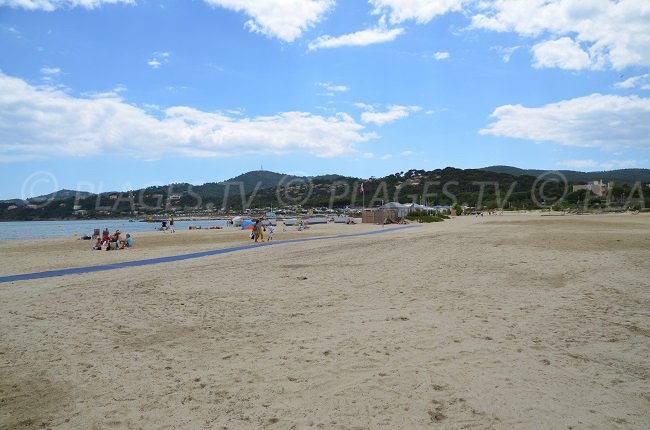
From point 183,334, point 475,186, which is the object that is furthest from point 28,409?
point 475,186

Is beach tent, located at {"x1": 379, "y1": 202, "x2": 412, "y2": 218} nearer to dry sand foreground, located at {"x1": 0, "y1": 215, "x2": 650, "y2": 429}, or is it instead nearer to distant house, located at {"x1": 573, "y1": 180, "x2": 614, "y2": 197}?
dry sand foreground, located at {"x1": 0, "y1": 215, "x2": 650, "y2": 429}

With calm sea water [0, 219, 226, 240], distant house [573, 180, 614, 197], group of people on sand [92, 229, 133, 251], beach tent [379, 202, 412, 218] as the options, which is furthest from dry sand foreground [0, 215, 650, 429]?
distant house [573, 180, 614, 197]

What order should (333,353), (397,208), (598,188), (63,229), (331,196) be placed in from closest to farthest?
1. (333,353)
2. (397,208)
3. (63,229)
4. (598,188)
5. (331,196)

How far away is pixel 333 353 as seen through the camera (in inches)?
176

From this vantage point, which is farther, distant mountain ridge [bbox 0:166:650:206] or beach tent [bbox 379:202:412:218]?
distant mountain ridge [bbox 0:166:650:206]

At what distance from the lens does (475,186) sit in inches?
4668

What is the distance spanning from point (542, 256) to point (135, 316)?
10.6 meters

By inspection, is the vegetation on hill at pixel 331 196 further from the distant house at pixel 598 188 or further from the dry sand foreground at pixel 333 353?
the dry sand foreground at pixel 333 353

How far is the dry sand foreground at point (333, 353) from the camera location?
3217 millimetres

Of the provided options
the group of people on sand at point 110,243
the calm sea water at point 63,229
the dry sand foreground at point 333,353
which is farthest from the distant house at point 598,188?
the dry sand foreground at point 333,353

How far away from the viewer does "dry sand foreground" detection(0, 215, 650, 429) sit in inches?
127

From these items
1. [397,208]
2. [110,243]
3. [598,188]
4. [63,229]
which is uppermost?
[598,188]

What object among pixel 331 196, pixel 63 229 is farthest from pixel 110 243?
pixel 331 196

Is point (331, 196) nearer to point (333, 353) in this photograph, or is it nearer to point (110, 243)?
point (110, 243)
